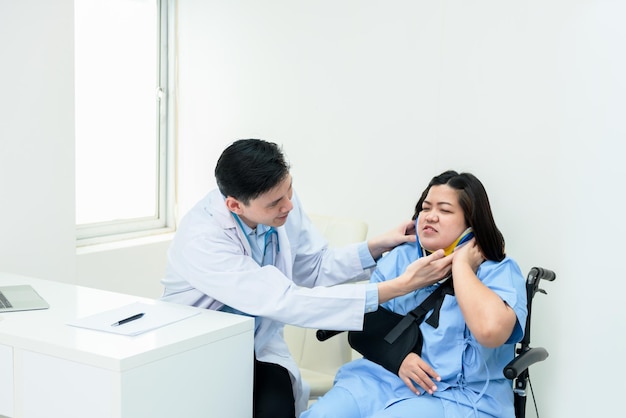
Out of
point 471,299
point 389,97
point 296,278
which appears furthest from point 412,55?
point 471,299

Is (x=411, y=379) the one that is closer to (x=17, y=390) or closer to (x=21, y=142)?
(x=17, y=390)

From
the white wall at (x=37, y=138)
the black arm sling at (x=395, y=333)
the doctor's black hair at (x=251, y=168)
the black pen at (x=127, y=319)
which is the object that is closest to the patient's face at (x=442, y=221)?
the black arm sling at (x=395, y=333)

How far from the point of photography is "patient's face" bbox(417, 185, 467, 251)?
79.6 inches

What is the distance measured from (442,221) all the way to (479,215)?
0.11 metres

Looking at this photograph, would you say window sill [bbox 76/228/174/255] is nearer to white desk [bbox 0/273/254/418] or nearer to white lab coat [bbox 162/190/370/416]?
white lab coat [bbox 162/190/370/416]

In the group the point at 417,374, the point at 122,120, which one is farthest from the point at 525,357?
the point at 122,120

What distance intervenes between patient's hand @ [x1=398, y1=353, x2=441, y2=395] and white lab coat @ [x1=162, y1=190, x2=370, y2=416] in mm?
160

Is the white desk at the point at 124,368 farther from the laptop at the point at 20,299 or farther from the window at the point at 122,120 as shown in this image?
the window at the point at 122,120

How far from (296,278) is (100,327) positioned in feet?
2.68

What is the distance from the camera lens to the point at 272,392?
2.06 m

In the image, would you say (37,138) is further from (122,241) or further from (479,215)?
(479,215)

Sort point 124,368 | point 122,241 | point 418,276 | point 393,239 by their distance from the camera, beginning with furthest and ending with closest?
point 122,241 → point 393,239 → point 418,276 → point 124,368

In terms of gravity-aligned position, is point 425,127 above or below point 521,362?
above

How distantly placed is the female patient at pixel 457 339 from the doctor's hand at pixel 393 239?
0.14m
